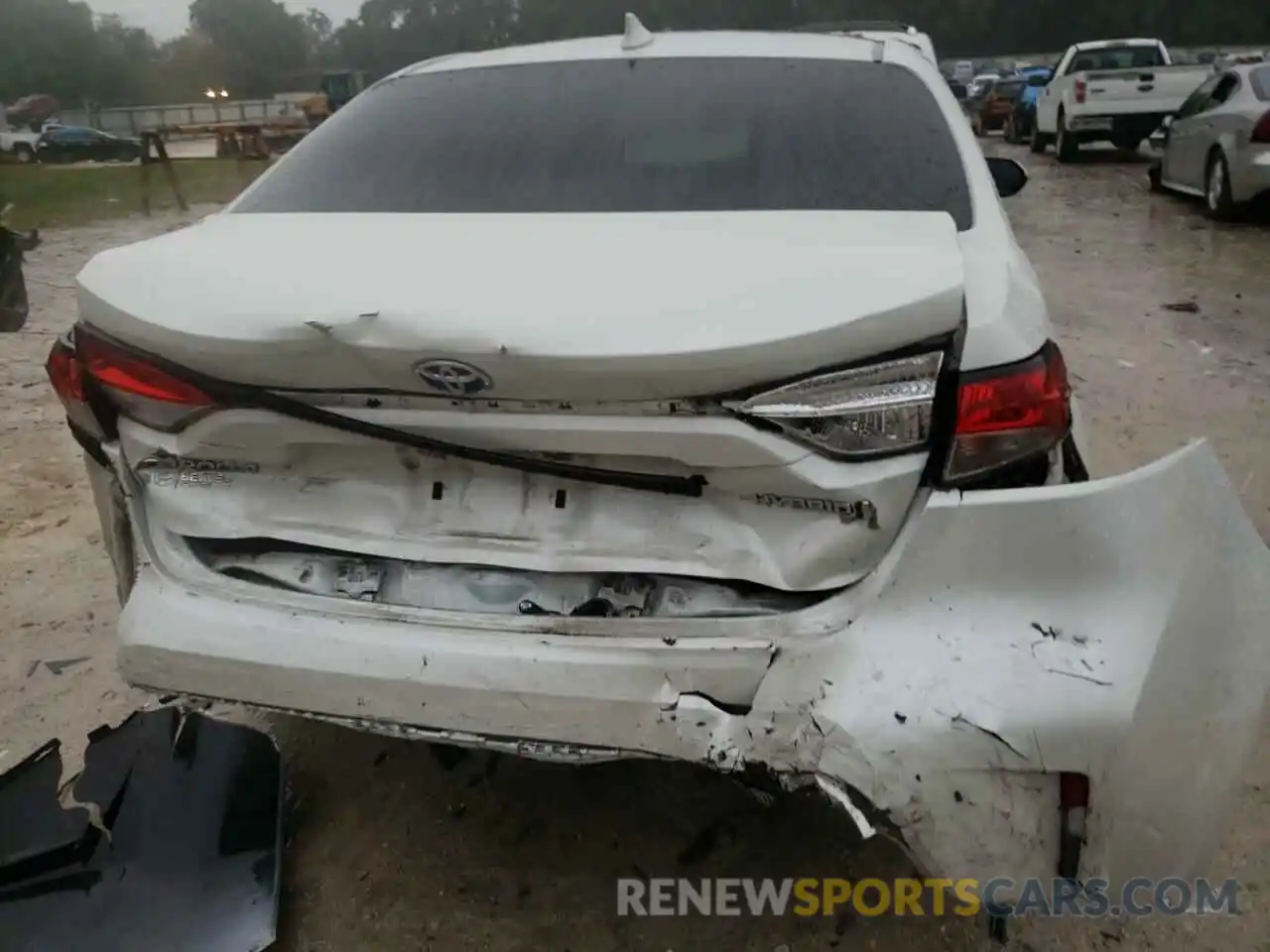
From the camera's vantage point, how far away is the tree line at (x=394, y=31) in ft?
175

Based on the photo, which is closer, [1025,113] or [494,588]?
[494,588]

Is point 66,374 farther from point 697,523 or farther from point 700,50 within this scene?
point 700,50

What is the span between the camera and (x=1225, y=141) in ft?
29.9

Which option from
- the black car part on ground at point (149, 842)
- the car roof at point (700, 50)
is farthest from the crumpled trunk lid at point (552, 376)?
the car roof at point (700, 50)

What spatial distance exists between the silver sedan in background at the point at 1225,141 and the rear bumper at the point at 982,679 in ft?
28.0

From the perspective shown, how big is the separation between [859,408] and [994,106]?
2398cm

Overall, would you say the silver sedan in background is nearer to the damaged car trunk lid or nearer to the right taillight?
the damaged car trunk lid

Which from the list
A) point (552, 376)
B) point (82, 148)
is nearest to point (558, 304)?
point (552, 376)

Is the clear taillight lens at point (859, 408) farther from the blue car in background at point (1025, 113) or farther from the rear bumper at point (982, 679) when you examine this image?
the blue car in background at point (1025, 113)

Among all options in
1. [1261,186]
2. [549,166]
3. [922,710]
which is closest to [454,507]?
[922,710]

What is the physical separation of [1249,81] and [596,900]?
31.5 feet

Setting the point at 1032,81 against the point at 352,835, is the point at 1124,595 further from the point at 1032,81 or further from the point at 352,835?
the point at 1032,81

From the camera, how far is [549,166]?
242 cm

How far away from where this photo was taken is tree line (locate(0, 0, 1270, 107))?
175 feet
